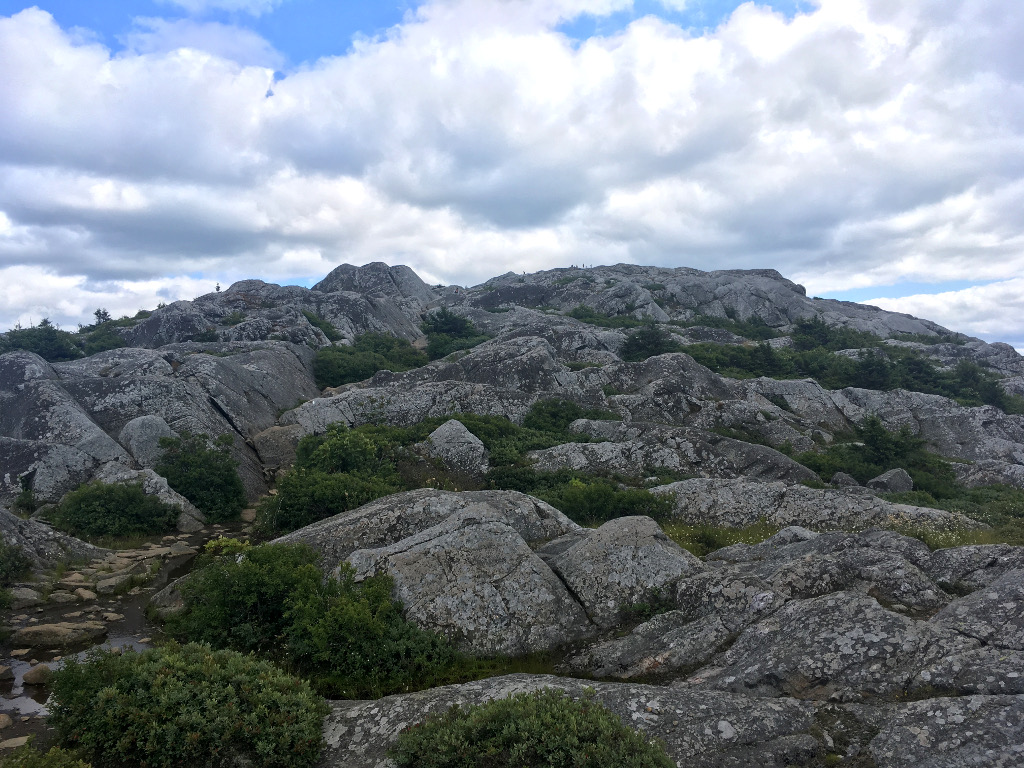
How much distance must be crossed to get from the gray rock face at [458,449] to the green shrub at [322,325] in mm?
36275

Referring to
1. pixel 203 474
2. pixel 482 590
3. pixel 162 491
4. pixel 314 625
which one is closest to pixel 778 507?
pixel 482 590

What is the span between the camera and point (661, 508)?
19.7 meters

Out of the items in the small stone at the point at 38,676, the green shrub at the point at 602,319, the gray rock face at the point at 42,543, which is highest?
the green shrub at the point at 602,319

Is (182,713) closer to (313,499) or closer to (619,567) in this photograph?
(619,567)

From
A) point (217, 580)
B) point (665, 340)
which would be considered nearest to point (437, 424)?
point (217, 580)

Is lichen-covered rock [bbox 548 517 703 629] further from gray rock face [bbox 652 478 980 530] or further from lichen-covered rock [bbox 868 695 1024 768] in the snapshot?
gray rock face [bbox 652 478 980 530]

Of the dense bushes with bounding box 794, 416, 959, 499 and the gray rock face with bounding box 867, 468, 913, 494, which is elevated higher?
the dense bushes with bounding box 794, 416, 959, 499

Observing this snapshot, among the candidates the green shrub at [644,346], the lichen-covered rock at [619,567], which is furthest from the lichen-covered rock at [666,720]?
the green shrub at [644,346]

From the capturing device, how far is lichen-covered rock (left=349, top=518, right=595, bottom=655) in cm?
1066

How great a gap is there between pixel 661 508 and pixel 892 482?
1379 cm

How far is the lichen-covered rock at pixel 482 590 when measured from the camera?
10.7m

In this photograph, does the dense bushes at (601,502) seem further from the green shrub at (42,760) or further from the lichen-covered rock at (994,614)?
the green shrub at (42,760)

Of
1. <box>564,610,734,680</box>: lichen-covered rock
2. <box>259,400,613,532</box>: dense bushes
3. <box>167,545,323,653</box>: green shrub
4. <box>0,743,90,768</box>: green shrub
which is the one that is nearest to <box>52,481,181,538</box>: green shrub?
<box>259,400,613,532</box>: dense bushes

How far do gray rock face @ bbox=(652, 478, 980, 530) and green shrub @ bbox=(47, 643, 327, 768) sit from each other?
1491cm
